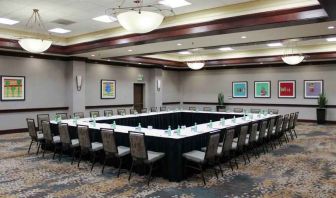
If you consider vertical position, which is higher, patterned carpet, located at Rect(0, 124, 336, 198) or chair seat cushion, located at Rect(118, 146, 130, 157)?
chair seat cushion, located at Rect(118, 146, 130, 157)

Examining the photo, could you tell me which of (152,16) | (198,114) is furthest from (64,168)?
(198,114)

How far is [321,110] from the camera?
13062 mm

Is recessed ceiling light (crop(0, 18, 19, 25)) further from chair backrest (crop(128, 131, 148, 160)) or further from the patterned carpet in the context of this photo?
chair backrest (crop(128, 131, 148, 160))

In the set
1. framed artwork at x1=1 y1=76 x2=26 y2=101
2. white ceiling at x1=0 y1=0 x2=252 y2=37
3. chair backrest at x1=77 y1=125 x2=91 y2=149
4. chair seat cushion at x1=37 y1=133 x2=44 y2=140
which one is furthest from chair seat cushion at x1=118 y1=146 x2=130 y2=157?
framed artwork at x1=1 y1=76 x2=26 y2=101

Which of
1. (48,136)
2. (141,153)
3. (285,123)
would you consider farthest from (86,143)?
(285,123)

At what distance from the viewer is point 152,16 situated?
471 cm

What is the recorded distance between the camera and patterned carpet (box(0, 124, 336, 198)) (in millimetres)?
4508

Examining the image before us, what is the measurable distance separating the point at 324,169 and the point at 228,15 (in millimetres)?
3758

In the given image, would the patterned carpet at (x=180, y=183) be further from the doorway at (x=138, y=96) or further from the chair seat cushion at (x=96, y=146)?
the doorway at (x=138, y=96)

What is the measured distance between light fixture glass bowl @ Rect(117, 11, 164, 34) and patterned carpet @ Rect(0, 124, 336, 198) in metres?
2.61

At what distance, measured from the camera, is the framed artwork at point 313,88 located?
13.6m

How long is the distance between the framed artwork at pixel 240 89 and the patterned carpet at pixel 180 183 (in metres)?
8.66

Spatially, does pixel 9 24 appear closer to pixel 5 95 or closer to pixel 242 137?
pixel 5 95

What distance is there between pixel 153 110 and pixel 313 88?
7653mm
